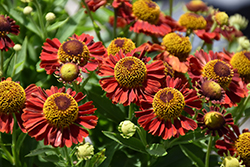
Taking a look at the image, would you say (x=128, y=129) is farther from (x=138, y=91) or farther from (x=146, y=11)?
(x=146, y=11)

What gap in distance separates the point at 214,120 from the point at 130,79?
0.30 metres

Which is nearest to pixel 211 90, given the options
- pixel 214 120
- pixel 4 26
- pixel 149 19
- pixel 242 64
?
pixel 214 120

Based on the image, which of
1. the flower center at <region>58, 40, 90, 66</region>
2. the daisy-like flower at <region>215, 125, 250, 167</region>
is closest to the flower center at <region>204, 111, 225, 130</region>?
the daisy-like flower at <region>215, 125, 250, 167</region>

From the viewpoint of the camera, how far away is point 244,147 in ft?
3.26

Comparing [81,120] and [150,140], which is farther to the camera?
[150,140]

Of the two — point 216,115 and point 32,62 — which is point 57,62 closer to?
point 32,62

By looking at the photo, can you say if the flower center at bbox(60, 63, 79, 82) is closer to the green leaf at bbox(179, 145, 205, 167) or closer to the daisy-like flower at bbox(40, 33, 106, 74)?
the daisy-like flower at bbox(40, 33, 106, 74)

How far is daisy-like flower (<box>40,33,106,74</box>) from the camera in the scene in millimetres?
1029

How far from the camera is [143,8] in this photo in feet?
4.47

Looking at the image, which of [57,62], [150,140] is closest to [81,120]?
[57,62]

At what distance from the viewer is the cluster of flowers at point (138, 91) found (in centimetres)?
89

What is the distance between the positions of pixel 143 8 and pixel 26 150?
2.55 feet

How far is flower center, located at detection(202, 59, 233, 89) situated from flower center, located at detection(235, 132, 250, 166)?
20 centimetres

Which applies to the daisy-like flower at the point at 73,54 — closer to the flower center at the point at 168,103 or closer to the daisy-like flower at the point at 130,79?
the daisy-like flower at the point at 130,79
